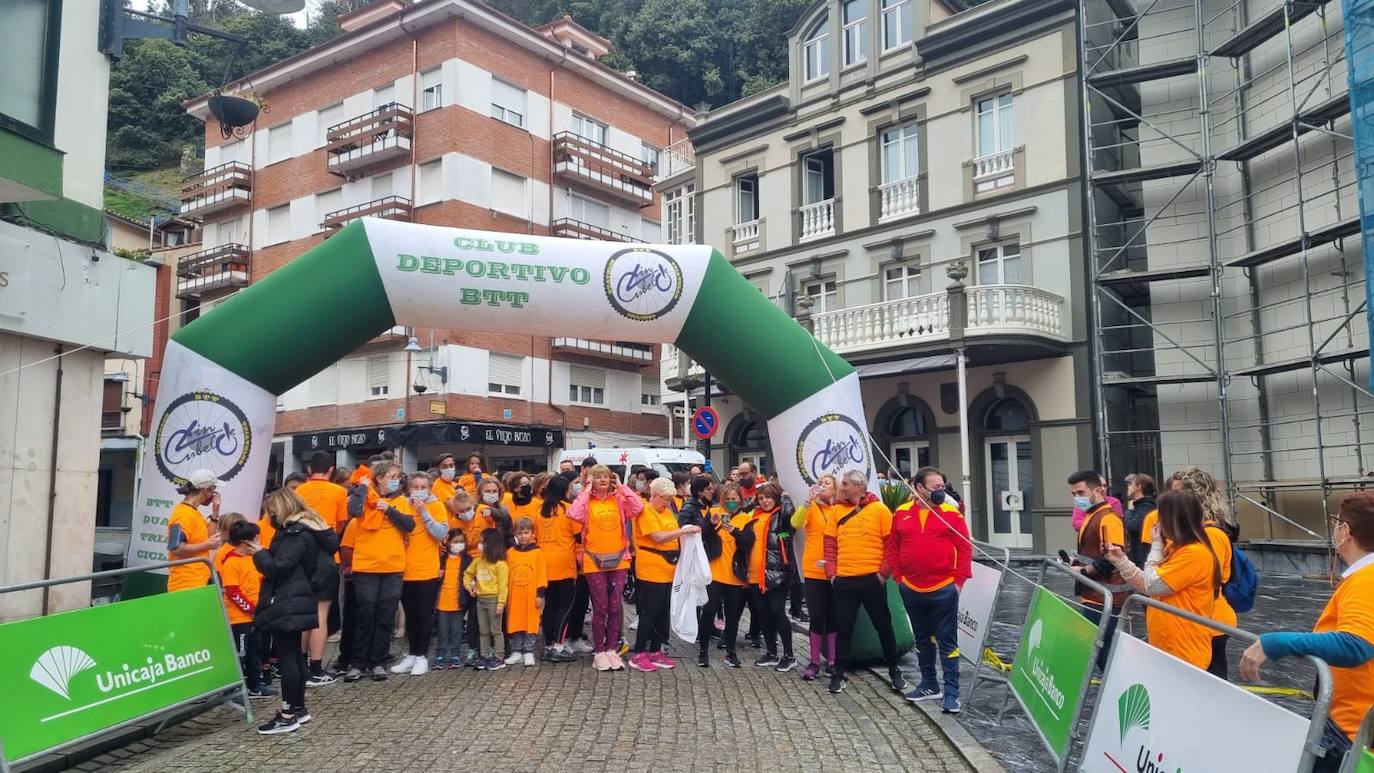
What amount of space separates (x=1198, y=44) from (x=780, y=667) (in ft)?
52.0

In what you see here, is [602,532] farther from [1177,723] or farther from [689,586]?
[1177,723]

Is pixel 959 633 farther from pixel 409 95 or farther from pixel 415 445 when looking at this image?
pixel 409 95

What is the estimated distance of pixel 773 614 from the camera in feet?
28.6

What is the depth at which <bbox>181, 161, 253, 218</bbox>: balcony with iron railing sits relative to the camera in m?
32.7

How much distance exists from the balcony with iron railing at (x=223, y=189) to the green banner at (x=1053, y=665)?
3252 cm

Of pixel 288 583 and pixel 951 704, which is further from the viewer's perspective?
pixel 951 704

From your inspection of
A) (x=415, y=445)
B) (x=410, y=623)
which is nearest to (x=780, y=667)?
(x=410, y=623)

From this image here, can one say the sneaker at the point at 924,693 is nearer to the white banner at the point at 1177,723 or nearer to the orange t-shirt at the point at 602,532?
the white banner at the point at 1177,723

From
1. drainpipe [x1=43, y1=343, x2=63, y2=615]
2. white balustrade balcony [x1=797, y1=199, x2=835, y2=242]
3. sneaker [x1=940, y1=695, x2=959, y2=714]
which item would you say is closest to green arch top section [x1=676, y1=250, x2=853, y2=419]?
sneaker [x1=940, y1=695, x2=959, y2=714]

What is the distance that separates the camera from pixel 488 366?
2833cm

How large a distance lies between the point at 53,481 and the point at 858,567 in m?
6.75

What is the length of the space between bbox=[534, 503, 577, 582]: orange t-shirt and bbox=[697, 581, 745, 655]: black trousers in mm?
1289

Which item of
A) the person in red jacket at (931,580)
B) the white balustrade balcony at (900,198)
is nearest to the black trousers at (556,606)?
the person in red jacket at (931,580)

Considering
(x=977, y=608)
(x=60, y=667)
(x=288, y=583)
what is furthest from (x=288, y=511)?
(x=977, y=608)
